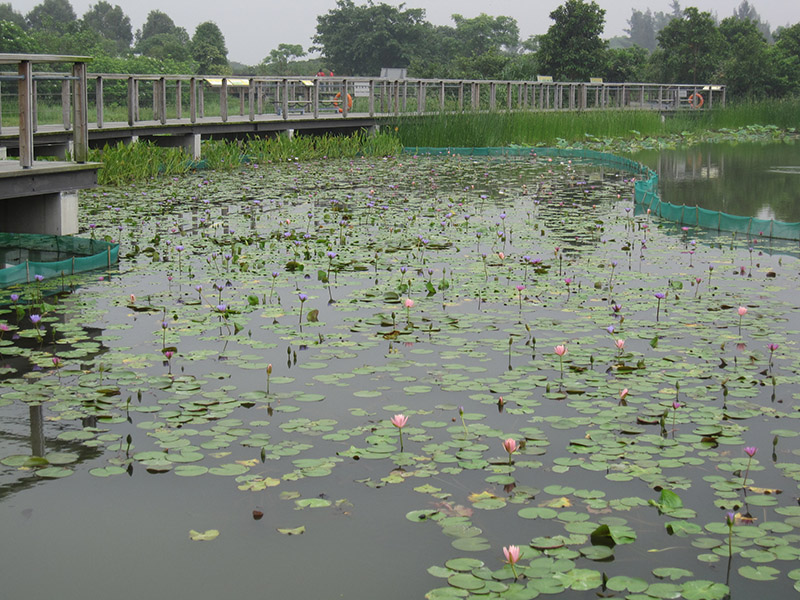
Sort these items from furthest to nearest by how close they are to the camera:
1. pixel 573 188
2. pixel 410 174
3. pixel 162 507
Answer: pixel 410 174, pixel 573 188, pixel 162 507

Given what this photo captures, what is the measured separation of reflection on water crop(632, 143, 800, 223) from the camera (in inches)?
467

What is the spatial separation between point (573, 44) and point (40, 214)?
113 ft

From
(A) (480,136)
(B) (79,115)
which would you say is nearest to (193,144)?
(A) (480,136)

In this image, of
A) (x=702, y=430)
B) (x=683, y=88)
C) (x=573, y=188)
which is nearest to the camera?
(x=702, y=430)

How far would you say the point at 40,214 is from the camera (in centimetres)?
775

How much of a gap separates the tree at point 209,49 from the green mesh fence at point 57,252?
49.5 m

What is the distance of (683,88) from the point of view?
142ft

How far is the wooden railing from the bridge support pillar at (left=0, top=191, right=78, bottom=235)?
697 millimetres

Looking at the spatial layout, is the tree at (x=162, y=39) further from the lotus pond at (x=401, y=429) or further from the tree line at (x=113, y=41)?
the lotus pond at (x=401, y=429)

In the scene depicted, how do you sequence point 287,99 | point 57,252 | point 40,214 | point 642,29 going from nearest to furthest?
point 57,252 → point 40,214 → point 287,99 → point 642,29

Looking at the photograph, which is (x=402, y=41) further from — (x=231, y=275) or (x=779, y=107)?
(x=231, y=275)

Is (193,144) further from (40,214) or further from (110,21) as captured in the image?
(110,21)

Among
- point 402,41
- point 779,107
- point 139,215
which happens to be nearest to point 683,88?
point 779,107

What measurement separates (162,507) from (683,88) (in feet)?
143
